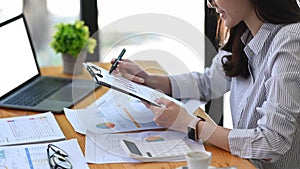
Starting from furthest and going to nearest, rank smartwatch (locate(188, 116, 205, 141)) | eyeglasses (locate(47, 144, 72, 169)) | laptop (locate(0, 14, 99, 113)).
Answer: laptop (locate(0, 14, 99, 113)) → smartwatch (locate(188, 116, 205, 141)) → eyeglasses (locate(47, 144, 72, 169))

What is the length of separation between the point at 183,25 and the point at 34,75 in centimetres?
71

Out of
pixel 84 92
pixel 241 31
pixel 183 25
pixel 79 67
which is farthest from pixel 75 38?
pixel 241 31

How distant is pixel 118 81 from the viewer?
1.81m

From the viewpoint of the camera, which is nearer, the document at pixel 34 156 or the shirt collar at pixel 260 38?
the document at pixel 34 156

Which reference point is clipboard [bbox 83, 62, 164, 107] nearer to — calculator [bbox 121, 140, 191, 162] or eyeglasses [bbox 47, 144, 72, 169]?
calculator [bbox 121, 140, 191, 162]

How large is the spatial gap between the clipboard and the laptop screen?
0.41 m

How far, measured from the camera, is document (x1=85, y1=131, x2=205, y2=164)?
159cm

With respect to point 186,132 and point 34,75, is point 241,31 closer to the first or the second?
point 186,132

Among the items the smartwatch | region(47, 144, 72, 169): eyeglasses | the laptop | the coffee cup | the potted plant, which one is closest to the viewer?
the coffee cup

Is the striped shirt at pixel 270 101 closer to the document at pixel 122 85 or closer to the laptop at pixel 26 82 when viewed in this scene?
the document at pixel 122 85

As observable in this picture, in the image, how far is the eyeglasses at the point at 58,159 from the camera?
1518 mm

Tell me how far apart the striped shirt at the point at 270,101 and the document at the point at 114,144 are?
0.52 ft

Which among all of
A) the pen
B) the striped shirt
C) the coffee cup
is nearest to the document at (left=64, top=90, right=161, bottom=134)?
the pen

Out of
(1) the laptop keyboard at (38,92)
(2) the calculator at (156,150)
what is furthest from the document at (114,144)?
(1) the laptop keyboard at (38,92)
